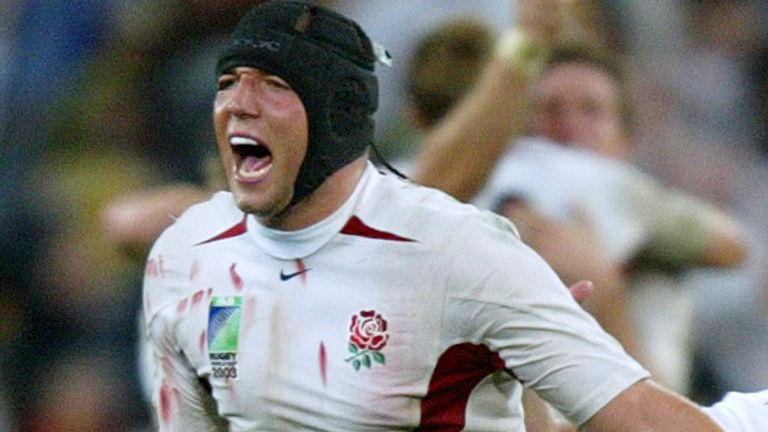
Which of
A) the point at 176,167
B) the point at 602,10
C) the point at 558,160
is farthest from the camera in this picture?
the point at 602,10

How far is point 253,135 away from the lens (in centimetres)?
345

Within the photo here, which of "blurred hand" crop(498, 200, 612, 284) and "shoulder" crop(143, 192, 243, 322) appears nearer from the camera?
"shoulder" crop(143, 192, 243, 322)

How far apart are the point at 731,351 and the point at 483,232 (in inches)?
141

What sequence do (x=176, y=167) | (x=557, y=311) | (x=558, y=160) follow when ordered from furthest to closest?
(x=176, y=167) < (x=558, y=160) < (x=557, y=311)

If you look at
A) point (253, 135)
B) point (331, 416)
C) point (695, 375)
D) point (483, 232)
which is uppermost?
point (253, 135)

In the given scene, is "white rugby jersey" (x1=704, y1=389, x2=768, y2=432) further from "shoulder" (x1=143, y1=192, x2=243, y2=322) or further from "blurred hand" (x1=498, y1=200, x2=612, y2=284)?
"blurred hand" (x1=498, y1=200, x2=612, y2=284)

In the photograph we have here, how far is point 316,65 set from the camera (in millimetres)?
3494

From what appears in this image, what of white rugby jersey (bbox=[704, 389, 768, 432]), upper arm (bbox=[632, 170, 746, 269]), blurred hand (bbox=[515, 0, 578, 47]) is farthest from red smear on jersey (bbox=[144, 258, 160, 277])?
upper arm (bbox=[632, 170, 746, 269])

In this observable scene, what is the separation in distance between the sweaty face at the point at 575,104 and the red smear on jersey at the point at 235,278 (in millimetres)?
2596

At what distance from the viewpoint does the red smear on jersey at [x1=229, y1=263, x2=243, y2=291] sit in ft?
11.8

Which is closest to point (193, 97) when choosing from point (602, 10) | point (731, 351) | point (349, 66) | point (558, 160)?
point (558, 160)

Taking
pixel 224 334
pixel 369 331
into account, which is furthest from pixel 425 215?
pixel 224 334

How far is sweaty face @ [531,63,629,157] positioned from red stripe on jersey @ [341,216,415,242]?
8.56ft

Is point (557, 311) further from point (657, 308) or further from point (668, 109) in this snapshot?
point (668, 109)
